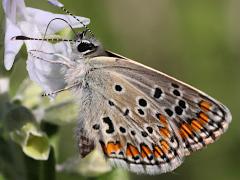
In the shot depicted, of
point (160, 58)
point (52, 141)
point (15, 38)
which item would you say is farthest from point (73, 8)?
point (15, 38)

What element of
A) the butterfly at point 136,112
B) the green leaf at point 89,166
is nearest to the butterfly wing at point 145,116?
the butterfly at point 136,112

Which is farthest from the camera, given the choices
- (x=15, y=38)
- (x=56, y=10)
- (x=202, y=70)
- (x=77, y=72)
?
(x=202, y=70)

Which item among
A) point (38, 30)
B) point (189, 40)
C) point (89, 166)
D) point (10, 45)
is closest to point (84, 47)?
point (38, 30)

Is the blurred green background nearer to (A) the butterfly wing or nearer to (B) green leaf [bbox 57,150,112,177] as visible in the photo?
(B) green leaf [bbox 57,150,112,177]

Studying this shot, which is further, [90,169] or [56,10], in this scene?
[56,10]

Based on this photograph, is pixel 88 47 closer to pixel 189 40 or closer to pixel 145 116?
pixel 145 116

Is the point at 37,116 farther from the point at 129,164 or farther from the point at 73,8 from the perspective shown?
the point at 73,8

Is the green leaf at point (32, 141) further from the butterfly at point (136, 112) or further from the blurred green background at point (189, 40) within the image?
the blurred green background at point (189, 40)
